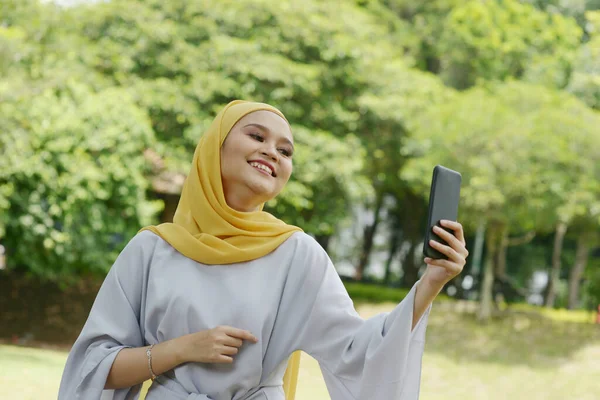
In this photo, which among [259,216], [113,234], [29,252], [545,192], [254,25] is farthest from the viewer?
[254,25]

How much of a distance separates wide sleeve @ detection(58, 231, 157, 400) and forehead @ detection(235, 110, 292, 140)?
1.16ft

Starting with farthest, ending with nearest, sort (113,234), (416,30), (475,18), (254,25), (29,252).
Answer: (416,30) < (475,18) < (254,25) < (113,234) < (29,252)

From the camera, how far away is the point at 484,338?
1226 centimetres

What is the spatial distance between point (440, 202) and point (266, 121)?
51 centimetres

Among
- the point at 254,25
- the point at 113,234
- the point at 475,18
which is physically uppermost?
the point at 475,18

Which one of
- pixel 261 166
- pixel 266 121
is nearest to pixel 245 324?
pixel 261 166

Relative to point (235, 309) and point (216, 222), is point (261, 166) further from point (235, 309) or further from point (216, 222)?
point (235, 309)

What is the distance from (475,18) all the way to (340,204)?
17.6 feet

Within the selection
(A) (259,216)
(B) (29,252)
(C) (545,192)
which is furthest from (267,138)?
(C) (545,192)

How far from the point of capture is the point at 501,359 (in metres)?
11.5

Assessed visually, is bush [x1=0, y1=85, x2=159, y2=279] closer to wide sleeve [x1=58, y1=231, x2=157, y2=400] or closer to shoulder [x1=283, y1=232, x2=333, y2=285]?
wide sleeve [x1=58, y1=231, x2=157, y2=400]

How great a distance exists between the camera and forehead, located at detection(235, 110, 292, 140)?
177 centimetres

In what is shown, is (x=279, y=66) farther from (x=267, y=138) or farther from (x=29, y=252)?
(x=267, y=138)

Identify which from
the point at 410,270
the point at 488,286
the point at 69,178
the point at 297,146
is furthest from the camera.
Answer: the point at 410,270
